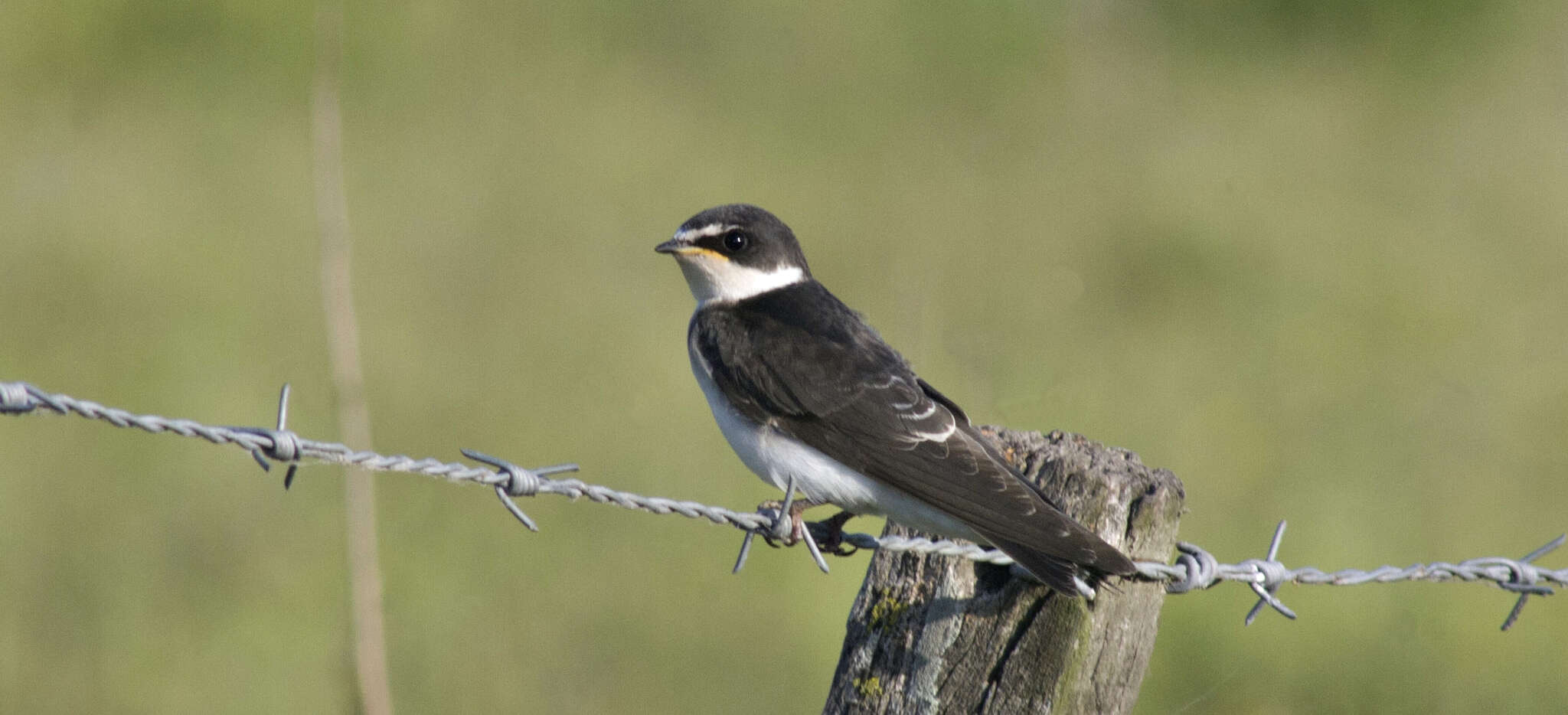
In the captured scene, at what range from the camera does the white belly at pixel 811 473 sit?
3834 mm

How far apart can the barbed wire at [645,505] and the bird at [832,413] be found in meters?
0.13

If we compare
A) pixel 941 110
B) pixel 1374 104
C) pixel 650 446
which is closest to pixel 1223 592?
pixel 650 446

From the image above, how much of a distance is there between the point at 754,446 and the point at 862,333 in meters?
0.53

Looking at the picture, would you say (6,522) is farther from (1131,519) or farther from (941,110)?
(941,110)

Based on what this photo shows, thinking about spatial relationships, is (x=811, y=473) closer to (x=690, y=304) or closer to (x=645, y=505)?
(x=645, y=505)

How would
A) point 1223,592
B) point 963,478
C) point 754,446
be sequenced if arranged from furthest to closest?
point 1223,592
point 754,446
point 963,478

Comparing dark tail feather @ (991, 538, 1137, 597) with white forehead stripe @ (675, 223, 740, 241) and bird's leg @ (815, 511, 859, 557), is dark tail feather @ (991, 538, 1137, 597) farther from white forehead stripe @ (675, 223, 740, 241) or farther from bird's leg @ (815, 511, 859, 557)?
white forehead stripe @ (675, 223, 740, 241)

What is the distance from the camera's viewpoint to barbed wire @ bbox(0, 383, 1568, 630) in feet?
8.82

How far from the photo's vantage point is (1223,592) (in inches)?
253

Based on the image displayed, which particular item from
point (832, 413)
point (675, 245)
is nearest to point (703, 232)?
point (675, 245)

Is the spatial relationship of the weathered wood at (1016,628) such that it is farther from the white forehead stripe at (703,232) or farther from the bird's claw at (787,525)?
the white forehead stripe at (703,232)

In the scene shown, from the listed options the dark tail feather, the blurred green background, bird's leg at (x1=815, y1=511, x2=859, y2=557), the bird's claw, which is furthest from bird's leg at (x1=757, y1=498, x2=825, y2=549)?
the blurred green background

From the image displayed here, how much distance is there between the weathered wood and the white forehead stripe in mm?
1787

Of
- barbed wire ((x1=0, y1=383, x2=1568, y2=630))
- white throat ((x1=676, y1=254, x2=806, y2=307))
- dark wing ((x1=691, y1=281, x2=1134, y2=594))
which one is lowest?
barbed wire ((x1=0, y1=383, x2=1568, y2=630))
